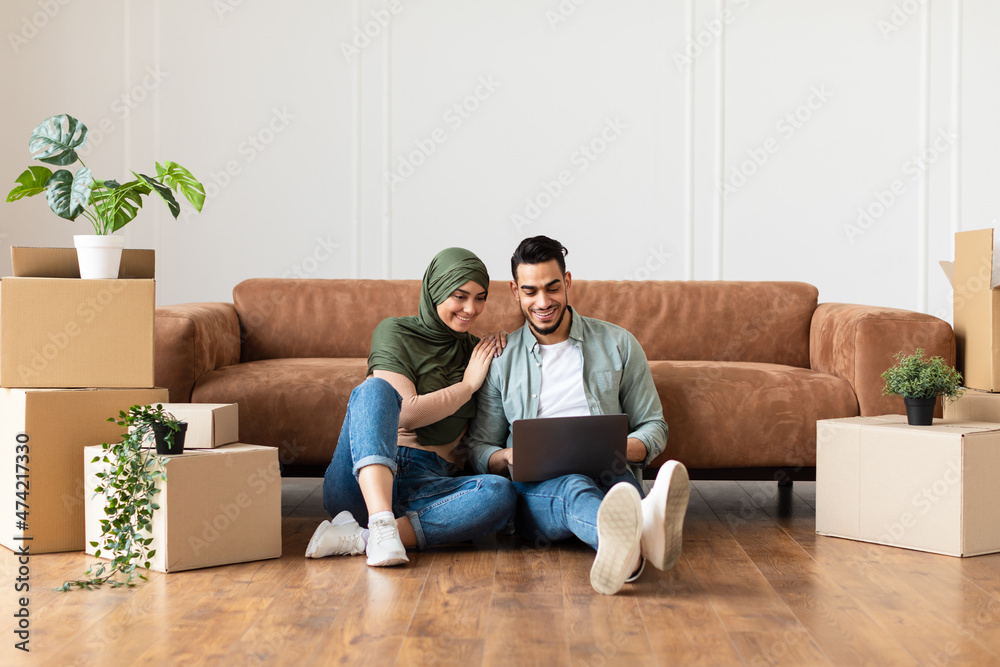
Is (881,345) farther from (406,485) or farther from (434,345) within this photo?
(406,485)

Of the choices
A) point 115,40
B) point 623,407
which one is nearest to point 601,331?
point 623,407

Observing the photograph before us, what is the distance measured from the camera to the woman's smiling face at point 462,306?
2277 mm

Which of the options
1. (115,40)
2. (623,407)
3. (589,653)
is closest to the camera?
(589,653)

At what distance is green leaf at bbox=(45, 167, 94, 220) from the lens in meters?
2.34

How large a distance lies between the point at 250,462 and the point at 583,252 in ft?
8.22

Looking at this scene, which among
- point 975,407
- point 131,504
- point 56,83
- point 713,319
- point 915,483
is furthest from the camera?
point 56,83

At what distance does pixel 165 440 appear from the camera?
2.02 meters

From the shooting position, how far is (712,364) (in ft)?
9.43

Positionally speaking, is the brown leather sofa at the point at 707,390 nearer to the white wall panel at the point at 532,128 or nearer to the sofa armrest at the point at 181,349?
the sofa armrest at the point at 181,349

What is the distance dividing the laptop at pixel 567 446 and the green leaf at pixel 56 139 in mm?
1444

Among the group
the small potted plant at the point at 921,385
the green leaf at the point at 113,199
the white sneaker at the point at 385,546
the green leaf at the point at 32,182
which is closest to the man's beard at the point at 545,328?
the white sneaker at the point at 385,546

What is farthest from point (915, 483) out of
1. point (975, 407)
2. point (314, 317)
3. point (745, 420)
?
point (314, 317)

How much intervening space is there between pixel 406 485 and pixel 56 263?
1.12m

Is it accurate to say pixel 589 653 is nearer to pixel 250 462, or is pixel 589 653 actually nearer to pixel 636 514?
pixel 636 514
